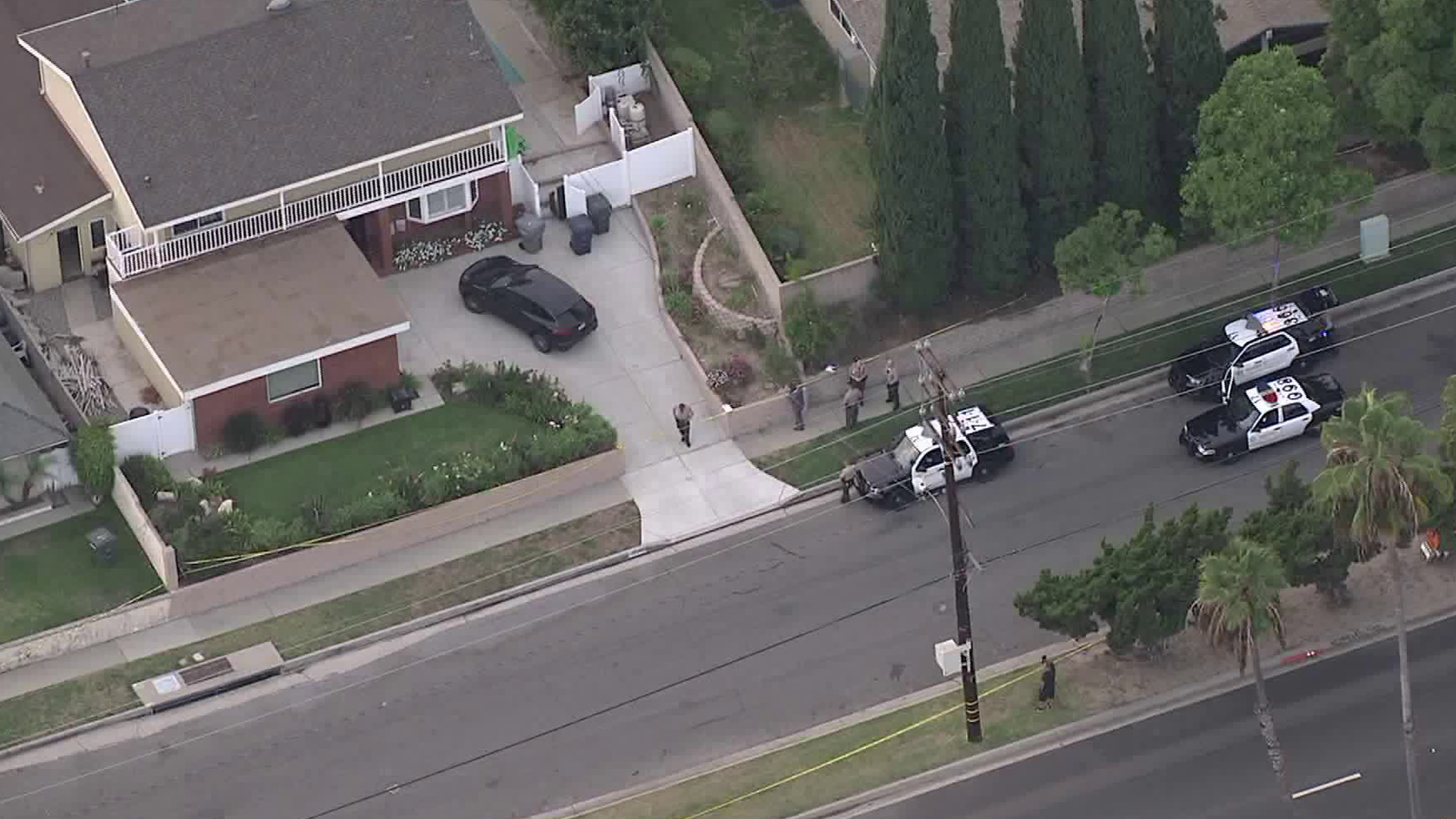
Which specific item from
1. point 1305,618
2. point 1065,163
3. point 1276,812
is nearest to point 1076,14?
point 1065,163

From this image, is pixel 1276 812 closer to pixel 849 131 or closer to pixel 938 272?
pixel 938 272

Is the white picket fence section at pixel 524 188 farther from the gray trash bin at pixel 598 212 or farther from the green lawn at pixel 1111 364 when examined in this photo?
the green lawn at pixel 1111 364

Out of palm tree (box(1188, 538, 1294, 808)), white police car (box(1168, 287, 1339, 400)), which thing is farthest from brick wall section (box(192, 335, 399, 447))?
palm tree (box(1188, 538, 1294, 808))

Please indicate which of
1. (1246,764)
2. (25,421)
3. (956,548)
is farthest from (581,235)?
(1246,764)

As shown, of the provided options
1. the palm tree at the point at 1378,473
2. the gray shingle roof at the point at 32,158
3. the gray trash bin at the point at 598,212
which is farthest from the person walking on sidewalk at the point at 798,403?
the gray shingle roof at the point at 32,158

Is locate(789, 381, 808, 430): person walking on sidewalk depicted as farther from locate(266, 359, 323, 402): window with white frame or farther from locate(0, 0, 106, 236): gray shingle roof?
A: locate(0, 0, 106, 236): gray shingle roof

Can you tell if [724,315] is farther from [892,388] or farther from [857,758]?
[857,758]
